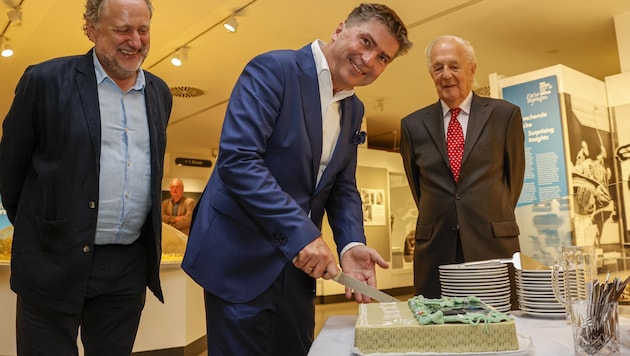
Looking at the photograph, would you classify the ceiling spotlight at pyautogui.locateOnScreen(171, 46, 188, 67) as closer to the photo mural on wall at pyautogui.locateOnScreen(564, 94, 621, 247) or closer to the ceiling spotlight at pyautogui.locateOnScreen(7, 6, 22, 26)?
the ceiling spotlight at pyautogui.locateOnScreen(7, 6, 22, 26)

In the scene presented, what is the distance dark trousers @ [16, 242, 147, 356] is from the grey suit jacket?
3.80ft

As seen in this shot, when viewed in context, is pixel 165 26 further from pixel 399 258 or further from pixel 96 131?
pixel 399 258

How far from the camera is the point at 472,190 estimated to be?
7.24ft

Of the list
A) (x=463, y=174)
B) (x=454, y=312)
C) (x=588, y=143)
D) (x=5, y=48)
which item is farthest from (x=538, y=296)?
(x=5, y=48)

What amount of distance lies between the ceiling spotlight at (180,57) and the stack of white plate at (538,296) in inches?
228

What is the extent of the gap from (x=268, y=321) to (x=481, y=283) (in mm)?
569

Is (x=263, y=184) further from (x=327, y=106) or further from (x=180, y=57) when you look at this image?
(x=180, y=57)

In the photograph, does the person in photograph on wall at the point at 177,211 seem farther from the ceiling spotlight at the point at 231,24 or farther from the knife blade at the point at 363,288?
the knife blade at the point at 363,288

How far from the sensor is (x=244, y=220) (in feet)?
4.69

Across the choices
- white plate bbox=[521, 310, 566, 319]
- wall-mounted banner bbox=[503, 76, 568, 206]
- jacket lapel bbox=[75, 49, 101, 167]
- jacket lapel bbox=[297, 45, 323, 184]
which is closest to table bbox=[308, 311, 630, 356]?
white plate bbox=[521, 310, 566, 319]

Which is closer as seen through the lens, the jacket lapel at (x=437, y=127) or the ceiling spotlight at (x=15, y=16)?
the jacket lapel at (x=437, y=127)

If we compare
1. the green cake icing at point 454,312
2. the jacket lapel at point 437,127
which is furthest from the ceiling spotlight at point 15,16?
the green cake icing at point 454,312

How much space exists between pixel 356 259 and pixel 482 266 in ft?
1.15

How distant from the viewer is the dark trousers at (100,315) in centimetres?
165
